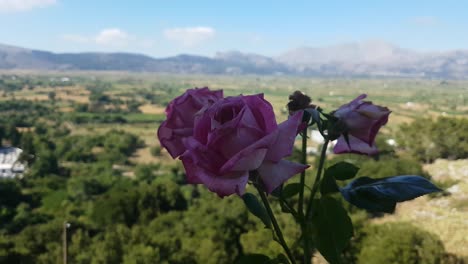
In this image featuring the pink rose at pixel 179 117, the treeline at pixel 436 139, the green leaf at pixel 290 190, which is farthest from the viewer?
the treeline at pixel 436 139

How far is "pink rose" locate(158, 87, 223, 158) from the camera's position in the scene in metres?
0.72

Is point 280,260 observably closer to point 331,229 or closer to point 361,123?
point 331,229

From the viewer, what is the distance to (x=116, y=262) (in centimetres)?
1064

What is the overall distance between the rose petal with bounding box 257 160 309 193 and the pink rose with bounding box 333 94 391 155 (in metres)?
0.21

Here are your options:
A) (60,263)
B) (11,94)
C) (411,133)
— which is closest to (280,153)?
(60,263)

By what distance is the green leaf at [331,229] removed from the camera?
760mm

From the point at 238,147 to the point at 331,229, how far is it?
270 mm

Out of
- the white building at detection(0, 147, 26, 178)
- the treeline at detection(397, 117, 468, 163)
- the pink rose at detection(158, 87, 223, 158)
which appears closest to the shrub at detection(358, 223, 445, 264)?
the pink rose at detection(158, 87, 223, 158)

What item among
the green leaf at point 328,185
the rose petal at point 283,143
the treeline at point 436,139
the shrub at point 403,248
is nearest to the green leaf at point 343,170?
the green leaf at point 328,185

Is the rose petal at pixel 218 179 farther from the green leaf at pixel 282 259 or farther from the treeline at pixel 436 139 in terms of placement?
the treeline at pixel 436 139

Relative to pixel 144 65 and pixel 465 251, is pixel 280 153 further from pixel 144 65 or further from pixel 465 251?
pixel 144 65

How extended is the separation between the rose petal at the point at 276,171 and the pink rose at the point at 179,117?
16cm

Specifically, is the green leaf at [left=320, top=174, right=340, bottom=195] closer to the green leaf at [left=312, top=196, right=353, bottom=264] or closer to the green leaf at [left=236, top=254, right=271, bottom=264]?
the green leaf at [left=312, top=196, right=353, bottom=264]

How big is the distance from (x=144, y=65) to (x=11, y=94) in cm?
12747
